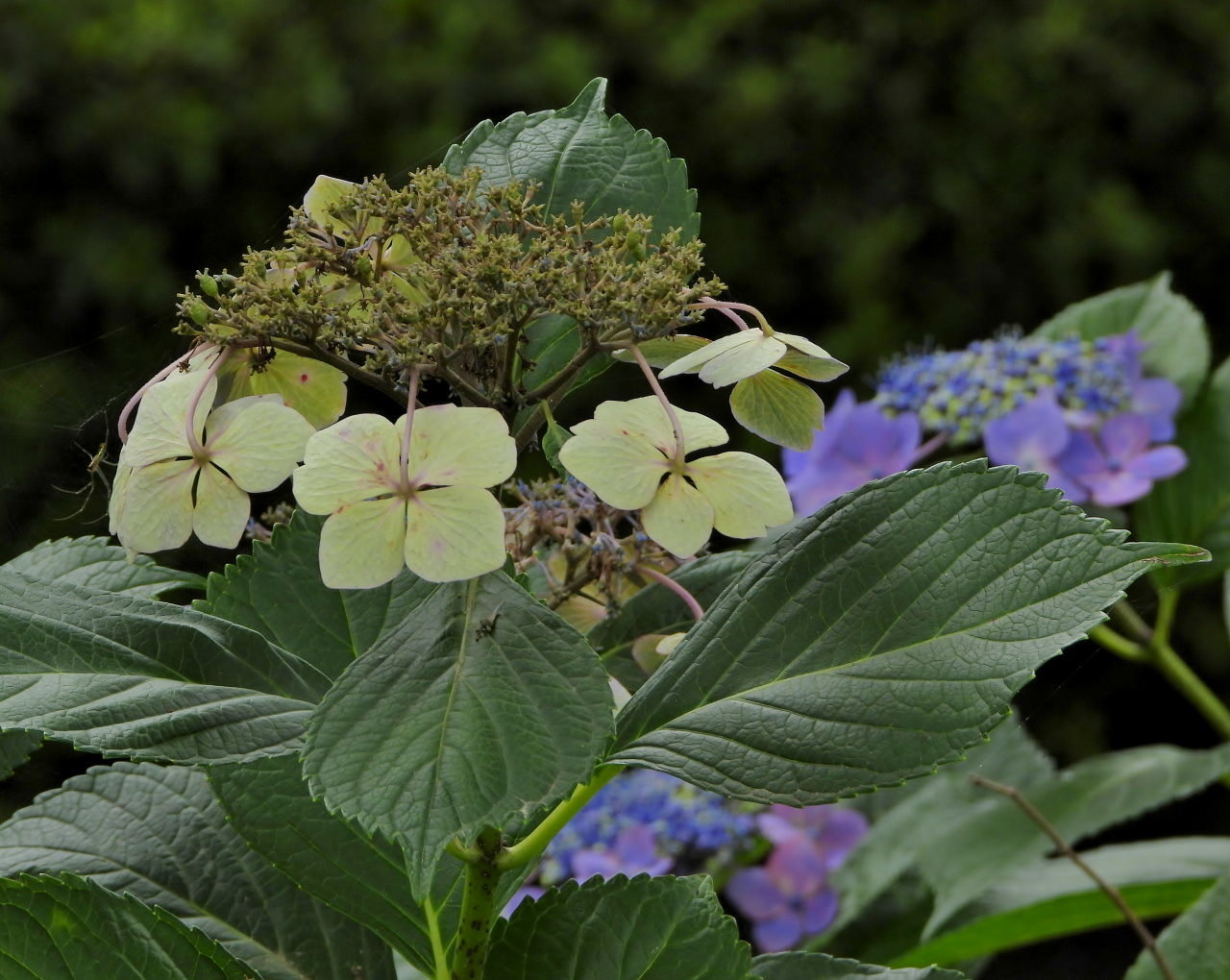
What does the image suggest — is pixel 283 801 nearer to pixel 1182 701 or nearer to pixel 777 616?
pixel 777 616

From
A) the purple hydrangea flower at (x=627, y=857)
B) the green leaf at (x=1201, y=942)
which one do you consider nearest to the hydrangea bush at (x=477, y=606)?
the green leaf at (x=1201, y=942)

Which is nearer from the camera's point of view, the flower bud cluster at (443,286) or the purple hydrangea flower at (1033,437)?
the flower bud cluster at (443,286)

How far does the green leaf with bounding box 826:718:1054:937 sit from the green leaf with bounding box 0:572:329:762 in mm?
838

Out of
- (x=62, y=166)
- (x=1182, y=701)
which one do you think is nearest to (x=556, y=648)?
(x=62, y=166)

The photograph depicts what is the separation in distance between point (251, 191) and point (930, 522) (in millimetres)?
1544

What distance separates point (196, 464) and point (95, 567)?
0.46 ft

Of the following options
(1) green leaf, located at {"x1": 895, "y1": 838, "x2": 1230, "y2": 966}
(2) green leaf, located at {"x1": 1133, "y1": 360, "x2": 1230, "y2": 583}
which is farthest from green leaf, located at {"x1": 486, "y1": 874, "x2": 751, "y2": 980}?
(2) green leaf, located at {"x1": 1133, "y1": 360, "x2": 1230, "y2": 583}

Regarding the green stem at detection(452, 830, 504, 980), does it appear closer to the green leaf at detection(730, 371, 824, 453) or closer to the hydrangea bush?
the hydrangea bush

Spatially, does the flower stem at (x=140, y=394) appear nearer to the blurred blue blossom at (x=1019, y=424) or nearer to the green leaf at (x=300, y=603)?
the green leaf at (x=300, y=603)

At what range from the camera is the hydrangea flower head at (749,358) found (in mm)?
405

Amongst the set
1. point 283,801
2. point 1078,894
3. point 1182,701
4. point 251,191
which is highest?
point 251,191

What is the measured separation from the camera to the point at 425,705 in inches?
14.9

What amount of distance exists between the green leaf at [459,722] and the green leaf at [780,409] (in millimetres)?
104

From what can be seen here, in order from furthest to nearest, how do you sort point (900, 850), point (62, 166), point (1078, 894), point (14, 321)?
point (62, 166), point (14, 321), point (900, 850), point (1078, 894)
